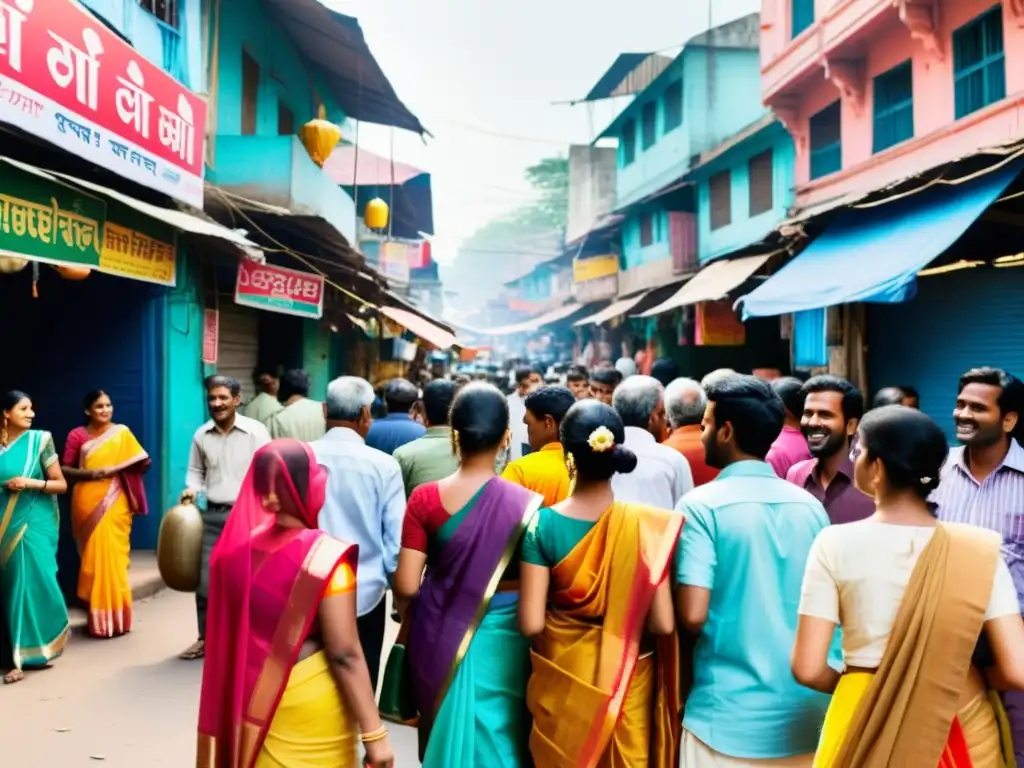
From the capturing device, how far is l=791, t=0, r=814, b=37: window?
1365 centimetres

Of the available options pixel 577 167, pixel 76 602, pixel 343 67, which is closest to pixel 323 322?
pixel 343 67

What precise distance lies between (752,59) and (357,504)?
68.2ft

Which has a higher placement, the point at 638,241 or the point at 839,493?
the point at 638,241

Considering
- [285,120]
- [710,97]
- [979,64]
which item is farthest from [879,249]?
[710,97]

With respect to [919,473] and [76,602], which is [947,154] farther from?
[76,602]

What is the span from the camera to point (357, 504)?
3766mm

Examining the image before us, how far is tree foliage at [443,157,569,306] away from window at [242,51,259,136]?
24.3 metres

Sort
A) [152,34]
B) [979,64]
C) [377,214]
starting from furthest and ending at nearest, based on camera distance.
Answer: [377,214] → [979,64] → [152,34]

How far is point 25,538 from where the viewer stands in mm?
5305

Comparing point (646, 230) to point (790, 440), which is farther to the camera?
point (646, 230)

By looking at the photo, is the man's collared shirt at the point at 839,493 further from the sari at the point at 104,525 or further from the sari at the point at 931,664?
the sari at the point at 104,525

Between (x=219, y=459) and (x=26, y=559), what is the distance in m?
1.29

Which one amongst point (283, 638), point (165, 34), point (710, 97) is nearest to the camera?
point (283, 638)

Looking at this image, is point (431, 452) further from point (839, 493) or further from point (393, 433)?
point (839, 493)
